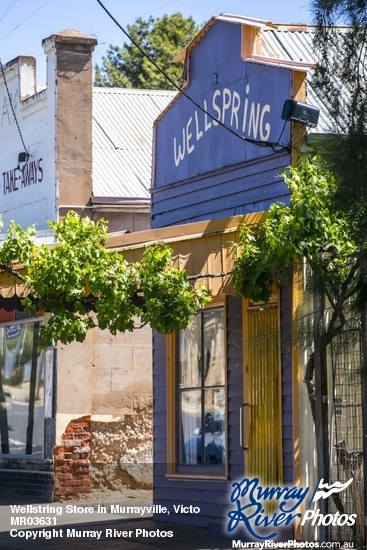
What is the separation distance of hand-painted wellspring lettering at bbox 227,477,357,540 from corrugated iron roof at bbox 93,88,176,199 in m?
6.65

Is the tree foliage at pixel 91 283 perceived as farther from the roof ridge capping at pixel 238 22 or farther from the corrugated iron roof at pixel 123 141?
the corrugated iron roof at pixel 123 141

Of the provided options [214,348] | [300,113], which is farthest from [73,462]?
[300,113]

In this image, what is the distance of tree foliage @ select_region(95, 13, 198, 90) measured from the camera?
35.9m

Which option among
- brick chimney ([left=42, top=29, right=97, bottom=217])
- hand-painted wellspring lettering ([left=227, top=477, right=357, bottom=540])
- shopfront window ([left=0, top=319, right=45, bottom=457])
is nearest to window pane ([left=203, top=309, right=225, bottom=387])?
hand-painted wellspring lettering ([left=227, top=477, right=357, bottom=540])

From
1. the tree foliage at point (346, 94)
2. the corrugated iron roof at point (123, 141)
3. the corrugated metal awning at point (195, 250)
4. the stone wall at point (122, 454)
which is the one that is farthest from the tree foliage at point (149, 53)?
the tree foliage at point (346, 94)

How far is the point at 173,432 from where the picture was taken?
44.2 feet

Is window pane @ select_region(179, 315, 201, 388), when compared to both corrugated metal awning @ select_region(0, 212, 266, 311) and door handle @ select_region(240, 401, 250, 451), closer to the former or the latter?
door handle @ select_region(240, 401, 250, 451)

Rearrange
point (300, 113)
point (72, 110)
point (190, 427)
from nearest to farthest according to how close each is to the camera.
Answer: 1. point (300, 113)
2. point (190, 427)
3. point (72, 110)

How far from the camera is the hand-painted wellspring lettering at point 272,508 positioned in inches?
424

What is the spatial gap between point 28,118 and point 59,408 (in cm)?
496

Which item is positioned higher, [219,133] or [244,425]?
[219,133]

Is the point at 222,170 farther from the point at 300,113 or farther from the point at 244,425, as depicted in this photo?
the point at 244,425

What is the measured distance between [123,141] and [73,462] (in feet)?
17.6

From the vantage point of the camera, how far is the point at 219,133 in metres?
13.1
